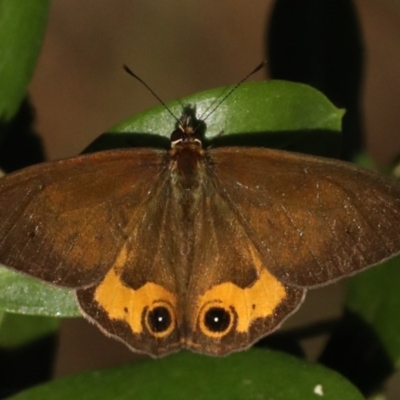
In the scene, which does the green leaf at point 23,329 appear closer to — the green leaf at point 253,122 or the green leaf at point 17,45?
the green leaf at point 253,122

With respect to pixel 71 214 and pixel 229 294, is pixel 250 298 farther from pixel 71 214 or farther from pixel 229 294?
pixel 71 214

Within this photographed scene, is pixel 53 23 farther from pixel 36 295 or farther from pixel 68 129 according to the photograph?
pixel 36 295

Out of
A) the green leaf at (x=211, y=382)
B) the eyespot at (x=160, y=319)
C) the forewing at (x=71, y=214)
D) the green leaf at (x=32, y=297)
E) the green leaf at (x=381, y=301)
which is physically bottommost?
the green leaf at (x=381, y=301)

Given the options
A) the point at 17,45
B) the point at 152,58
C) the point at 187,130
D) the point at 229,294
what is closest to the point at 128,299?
the point at 229,294

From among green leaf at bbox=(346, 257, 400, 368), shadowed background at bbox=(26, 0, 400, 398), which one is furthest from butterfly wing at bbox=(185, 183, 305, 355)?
shadowed background at bbox=(26, 0, 400, 398)

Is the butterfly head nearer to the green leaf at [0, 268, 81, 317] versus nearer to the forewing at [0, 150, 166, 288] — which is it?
the forewing at [0, 150, 166, 288]

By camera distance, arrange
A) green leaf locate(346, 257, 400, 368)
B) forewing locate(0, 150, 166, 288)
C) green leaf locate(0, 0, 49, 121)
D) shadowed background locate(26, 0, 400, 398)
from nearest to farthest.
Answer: forewing locate(0, 150, 166, 288) < green leaf locate(0, 0, 49, 121) < green leaf locate(346, 257, 400, 368) < shadowed background locate(26, 0, 400, 398)

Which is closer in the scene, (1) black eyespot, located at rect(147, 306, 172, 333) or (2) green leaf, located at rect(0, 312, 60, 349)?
(1) black eyespot, located at rect(147, 306, 172, 333)

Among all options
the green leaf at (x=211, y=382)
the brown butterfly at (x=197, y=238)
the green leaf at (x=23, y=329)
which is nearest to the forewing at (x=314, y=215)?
the brown butterfly at (x=197, y=238)
